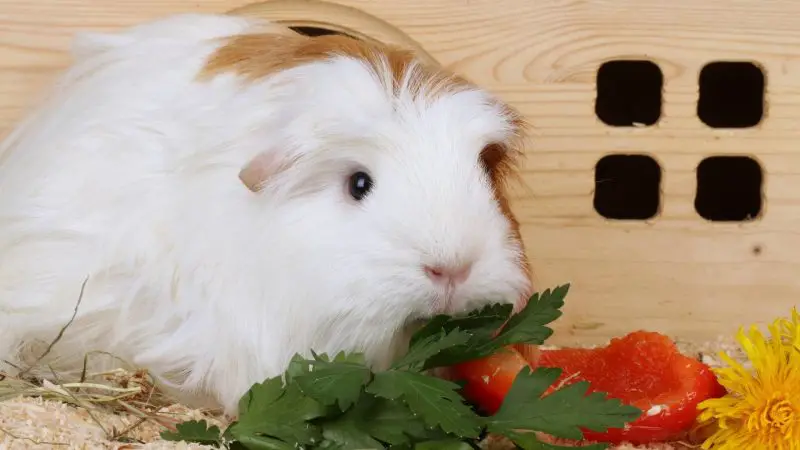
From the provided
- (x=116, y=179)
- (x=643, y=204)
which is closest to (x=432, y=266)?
(x=116, y=179)

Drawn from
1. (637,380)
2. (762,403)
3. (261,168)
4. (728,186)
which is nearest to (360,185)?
(261,168)

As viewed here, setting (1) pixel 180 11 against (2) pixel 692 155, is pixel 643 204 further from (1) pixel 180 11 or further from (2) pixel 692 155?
(1) pixel 180 11

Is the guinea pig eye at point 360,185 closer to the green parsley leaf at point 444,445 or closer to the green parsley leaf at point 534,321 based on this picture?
the green parsley leaf at point 534,321

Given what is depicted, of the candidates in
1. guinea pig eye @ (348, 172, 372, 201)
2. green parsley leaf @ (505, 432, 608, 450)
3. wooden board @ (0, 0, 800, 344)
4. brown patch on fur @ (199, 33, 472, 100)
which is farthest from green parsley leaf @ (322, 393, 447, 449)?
wooden board @ (0, 0, 800, 344)

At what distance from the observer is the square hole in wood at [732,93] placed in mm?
2777

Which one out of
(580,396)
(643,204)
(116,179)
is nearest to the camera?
(580,396)

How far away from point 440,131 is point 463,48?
738 mm

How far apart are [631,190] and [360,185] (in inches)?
62.2

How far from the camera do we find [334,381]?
1284mm

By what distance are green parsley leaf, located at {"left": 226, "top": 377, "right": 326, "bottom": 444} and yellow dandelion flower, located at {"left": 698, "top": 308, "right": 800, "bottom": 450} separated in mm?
721

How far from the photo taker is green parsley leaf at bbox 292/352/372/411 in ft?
4.18

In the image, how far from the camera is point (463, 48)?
85.7 inches

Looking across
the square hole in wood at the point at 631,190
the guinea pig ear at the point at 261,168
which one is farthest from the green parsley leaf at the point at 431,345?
the square hole in wood at the point at 631,190

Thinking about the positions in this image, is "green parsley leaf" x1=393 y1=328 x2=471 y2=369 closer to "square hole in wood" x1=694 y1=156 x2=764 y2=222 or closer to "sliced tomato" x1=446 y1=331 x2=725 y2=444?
"sliced tomato" x1=446 y1=331 x2=725 y2=444
